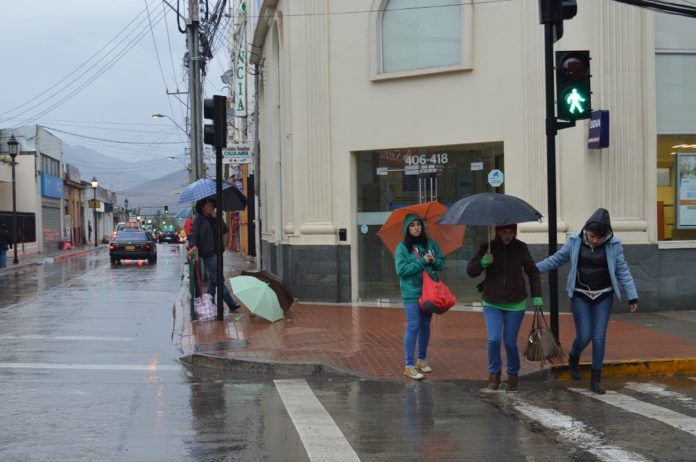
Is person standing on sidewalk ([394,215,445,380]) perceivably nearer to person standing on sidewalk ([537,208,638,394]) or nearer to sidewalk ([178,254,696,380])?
sidewalk ([178,254,696,380])

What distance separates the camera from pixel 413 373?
8570 millimetres

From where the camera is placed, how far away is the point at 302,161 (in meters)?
15.4

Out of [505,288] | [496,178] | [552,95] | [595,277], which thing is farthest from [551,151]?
[496,178]

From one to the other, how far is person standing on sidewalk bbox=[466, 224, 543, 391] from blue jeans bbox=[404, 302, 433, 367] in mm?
845

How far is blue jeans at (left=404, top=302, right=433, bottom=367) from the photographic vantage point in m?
8.49

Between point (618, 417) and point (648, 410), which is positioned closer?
point (618, 417)

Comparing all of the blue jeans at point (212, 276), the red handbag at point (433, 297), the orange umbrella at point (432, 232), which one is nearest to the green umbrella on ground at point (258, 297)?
the blue jeans at point (212, 276)

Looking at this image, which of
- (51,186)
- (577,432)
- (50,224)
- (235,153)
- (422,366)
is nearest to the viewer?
(577,432)

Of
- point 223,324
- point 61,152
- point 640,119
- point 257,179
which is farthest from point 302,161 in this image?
point 61,152

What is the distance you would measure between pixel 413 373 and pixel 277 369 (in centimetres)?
162

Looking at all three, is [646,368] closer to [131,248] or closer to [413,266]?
[413,266]

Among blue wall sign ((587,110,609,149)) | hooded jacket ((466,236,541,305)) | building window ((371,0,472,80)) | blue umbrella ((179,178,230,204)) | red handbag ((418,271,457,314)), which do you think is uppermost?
building window ((371,0,472,80))

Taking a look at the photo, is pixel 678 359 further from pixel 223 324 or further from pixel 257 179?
pixel 257 179

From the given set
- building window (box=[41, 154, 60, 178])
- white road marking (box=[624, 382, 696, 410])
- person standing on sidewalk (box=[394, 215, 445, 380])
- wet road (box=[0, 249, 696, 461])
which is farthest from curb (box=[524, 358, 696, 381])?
building window (box=[41, 154, 60, 178])
